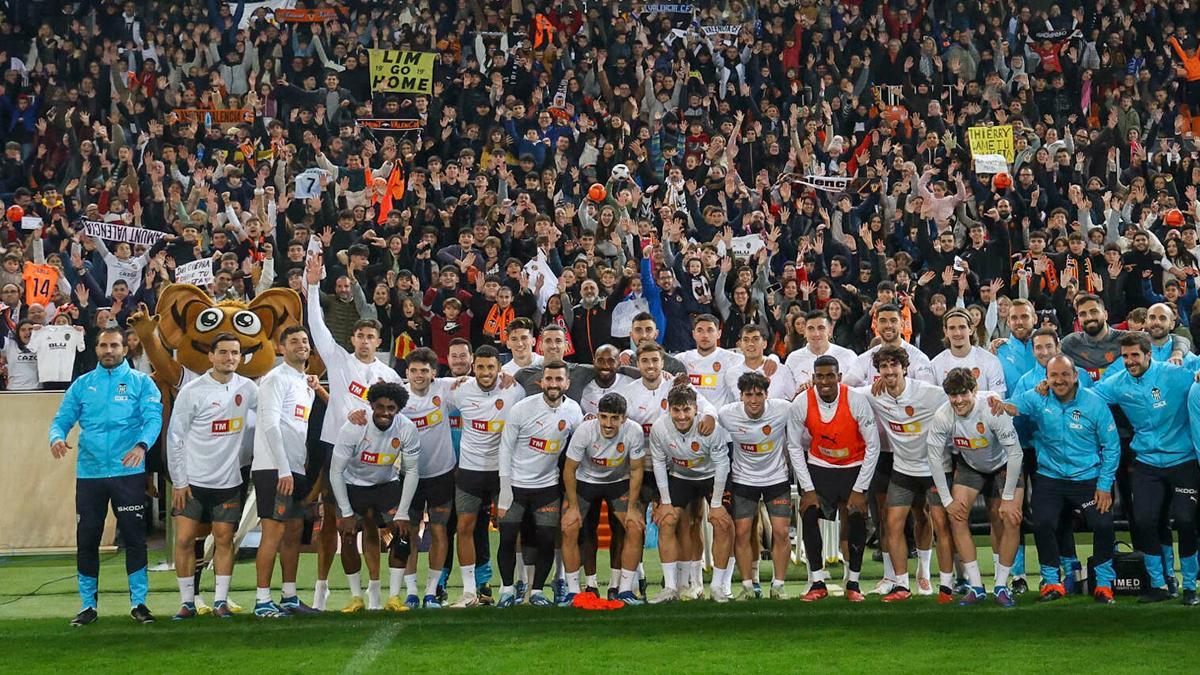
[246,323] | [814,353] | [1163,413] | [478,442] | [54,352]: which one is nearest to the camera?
[1163,413]

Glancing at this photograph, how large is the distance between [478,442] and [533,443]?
531mm

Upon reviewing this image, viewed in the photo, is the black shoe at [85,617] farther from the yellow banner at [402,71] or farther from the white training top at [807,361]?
the yellow banner at [402,71]

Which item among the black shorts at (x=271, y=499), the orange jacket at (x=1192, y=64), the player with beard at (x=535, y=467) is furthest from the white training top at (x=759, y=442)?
the orange jacket at (x=1192, y=64)

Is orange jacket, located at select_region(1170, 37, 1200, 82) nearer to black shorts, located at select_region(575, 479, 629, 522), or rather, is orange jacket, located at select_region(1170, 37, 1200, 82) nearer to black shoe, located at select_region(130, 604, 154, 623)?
black shorts, located at select_region(575, 479, 629, 522)

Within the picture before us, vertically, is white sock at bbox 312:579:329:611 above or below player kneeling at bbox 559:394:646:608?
below

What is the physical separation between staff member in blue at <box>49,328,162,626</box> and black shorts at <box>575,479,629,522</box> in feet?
10.3

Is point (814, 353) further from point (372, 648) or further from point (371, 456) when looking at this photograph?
point (372, 648)

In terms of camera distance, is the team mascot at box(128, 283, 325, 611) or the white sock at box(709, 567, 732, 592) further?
the team mascot at box(128, 283, 325, 611)

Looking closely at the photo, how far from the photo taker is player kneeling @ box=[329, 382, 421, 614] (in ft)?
33.6

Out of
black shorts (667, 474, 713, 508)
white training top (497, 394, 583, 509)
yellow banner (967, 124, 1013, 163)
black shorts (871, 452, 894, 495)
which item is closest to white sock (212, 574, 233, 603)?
white training top (497, 394, 583, 509)

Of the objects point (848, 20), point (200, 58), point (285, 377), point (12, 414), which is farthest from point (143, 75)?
point (285, 377)

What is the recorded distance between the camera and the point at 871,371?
11.4 metres

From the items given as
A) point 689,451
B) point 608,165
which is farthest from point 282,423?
point 608,165

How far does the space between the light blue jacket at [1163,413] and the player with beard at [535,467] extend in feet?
13.2
